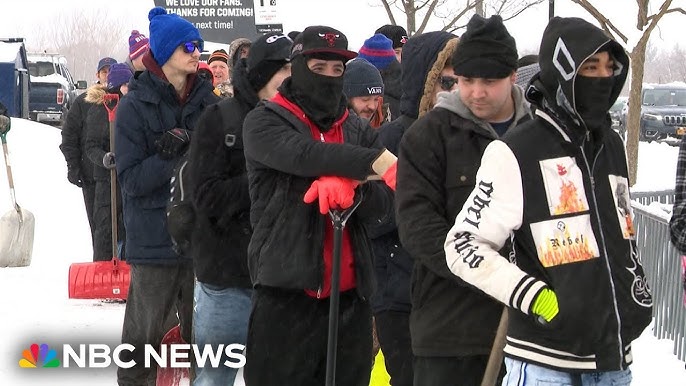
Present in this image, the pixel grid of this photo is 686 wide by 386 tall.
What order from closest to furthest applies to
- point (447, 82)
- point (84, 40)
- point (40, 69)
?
point (447, 82)
point (40, 69)
point (84, 40)

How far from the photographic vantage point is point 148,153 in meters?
5.86

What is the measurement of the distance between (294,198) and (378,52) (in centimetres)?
308

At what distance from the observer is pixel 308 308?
4.50 m

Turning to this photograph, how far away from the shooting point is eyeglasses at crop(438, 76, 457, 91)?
486 cm

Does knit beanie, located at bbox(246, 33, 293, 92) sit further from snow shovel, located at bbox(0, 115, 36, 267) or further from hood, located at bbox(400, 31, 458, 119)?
snow shovel, located at bbox(0, 115, 36, 267)

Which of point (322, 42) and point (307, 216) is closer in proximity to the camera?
point (307, 216)

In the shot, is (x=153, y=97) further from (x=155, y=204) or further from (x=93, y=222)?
(x=93, y=222)

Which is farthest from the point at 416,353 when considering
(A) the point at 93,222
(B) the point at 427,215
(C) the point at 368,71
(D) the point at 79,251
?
(D) the point at 79,251

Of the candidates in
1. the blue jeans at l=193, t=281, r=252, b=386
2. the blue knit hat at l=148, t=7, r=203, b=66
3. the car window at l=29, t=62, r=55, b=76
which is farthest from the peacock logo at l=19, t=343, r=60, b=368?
the car window at l=29, t=62, r=55, b=76

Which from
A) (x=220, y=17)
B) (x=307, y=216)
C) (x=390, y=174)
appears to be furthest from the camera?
(x=220, y=17)

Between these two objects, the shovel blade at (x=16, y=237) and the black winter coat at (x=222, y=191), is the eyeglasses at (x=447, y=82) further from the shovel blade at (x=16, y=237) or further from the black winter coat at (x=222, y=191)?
the shovel blade at (x=16, y=237)

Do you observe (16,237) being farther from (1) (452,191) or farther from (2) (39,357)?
(1) (452,191)

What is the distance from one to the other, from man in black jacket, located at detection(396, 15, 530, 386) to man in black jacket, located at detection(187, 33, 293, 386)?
46.1 inches

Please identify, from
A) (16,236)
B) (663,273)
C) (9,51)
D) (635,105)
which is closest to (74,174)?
(16,236)
